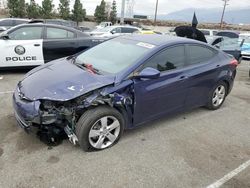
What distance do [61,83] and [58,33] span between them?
166 inches

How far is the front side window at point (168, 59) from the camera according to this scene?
12.7 ft

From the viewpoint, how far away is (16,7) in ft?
109

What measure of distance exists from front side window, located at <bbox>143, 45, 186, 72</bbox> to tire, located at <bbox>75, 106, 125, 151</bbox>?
0.87 m

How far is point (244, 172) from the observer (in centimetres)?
329

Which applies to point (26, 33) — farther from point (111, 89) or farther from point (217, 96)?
point (217, 96)

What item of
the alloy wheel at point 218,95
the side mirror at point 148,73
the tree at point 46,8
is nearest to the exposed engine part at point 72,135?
the side mirror at point 148,73

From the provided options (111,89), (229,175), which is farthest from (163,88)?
(229,175)

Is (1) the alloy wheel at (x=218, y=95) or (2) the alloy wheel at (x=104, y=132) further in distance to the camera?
(1) the alloy wheel at (x=218, y=95)

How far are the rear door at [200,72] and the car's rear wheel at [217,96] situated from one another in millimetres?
181

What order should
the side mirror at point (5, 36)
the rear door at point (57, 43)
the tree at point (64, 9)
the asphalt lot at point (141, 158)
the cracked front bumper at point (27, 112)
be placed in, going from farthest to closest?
1. the tree at point (64, 9)
2. the rear door at point (57, 43)
3. the side mirror at point (5, 36)
4. the cracked front bumper at point (27, 112)
5. the asphalt lot at point (141, 158)

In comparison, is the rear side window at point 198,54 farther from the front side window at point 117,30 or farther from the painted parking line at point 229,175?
the front side window at point 117,30

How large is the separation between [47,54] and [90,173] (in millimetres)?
4797

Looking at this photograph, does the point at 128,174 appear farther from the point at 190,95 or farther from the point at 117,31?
the point at 117,31

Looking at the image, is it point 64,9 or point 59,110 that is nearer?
point 59,110
